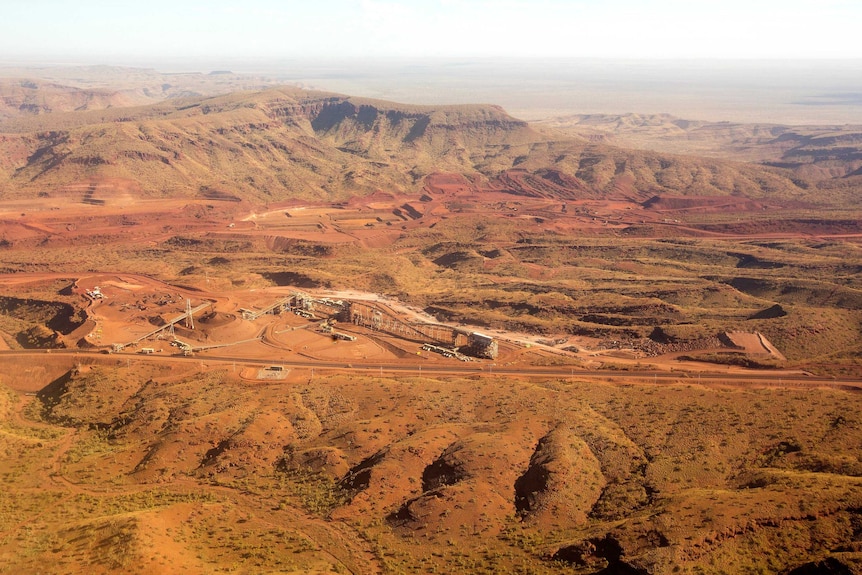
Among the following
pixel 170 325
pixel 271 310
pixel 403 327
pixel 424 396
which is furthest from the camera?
pixel 271 310

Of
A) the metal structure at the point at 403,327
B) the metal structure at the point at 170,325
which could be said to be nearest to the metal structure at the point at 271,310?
the metal structure at the point at 170,325

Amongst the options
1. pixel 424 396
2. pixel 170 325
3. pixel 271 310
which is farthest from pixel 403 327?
pixel 170 325

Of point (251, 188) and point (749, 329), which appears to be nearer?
point (749, 329)

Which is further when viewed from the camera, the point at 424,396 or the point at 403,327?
the point at 403,327

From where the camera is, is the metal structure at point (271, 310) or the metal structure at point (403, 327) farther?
the metal structure at point (271, 310)

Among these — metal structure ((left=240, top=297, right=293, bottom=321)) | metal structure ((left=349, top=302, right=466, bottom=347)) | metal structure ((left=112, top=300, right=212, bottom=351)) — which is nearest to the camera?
metal structure ((left=112, top=300, right=212, bottom=351))

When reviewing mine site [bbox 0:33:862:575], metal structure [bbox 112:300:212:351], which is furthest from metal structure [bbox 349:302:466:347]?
metal structure [bbox 112:300:212:351]

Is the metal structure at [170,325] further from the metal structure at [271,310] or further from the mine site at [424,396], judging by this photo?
the metal structure at [271,310]

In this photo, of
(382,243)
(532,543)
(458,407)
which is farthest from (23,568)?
(382,243)

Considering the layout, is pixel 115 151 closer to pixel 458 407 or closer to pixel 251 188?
pixel 251 188

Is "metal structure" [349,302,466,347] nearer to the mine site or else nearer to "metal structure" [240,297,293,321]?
the mine site

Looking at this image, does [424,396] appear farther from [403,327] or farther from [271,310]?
[271,310]
